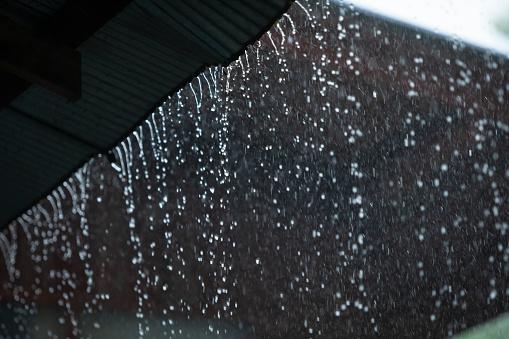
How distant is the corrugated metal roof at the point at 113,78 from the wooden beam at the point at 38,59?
0.10 meters

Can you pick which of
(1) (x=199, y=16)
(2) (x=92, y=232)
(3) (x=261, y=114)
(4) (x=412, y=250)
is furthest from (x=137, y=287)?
(1) (x=199, y=16)

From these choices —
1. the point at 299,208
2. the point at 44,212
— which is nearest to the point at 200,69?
the point at 299,208

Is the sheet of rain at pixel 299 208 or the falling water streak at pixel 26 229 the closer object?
the sheet of rain at pixel 299 208

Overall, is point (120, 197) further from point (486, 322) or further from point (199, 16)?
point (199, 16)

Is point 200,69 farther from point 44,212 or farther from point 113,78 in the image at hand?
point 44,212

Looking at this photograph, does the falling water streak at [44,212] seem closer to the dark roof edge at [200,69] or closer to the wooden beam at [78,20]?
the dark roof edge at [200,69]

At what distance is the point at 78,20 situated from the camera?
195 cm

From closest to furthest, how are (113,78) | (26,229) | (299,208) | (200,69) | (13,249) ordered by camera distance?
(200,69) → (113,78) → (13,249) → (26,229) → (299,208)

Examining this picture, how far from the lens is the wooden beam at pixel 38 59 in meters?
1.85

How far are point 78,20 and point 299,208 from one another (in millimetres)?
5164

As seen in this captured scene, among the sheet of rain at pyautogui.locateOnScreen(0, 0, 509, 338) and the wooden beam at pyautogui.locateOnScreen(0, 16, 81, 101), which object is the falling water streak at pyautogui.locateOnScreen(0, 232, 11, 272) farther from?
the wooden beam at pyautogui.locateOnScreen(0, 16, 81, 101)

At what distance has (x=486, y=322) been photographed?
645 cm

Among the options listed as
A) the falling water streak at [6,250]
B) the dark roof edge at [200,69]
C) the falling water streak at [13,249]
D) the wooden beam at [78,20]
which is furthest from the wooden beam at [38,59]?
the falling water streak at [13,249]

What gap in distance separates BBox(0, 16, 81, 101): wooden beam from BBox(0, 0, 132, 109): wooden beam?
5 centimetres
